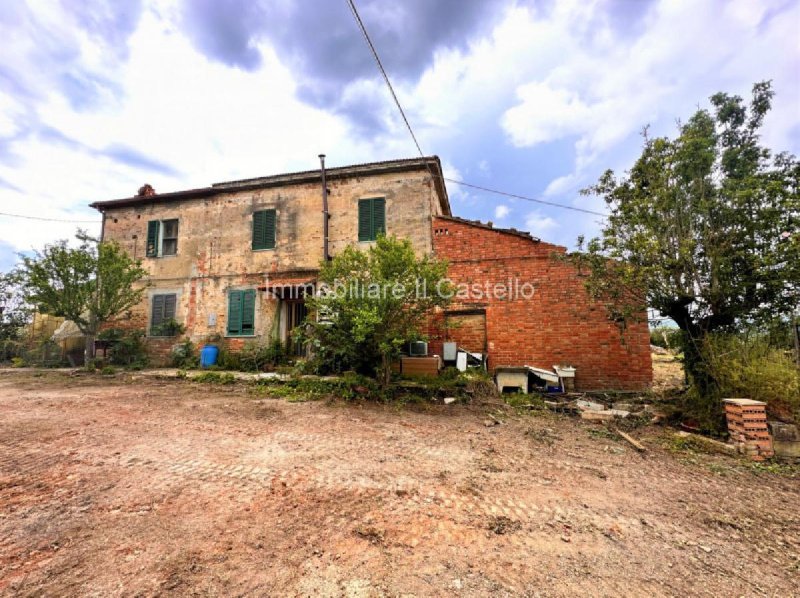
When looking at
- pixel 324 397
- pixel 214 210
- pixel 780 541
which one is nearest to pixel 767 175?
pixel 780 541

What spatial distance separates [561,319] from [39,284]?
13.5 metres

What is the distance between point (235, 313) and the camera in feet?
35.1

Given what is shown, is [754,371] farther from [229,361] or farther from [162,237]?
[162,237]

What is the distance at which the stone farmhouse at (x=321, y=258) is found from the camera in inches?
327


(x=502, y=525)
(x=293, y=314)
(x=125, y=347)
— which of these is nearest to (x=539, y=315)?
(x=502, y=525)

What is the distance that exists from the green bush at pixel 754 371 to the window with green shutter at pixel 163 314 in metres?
13.4

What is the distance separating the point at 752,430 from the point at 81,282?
14.4 m

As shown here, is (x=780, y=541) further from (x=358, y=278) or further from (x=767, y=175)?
(x=358, y=278)

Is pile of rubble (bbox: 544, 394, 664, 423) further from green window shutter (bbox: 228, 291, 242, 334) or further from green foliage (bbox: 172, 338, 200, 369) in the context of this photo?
green foliage (bbox: 172, 338, 200, 369)

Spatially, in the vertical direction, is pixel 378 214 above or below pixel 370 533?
above

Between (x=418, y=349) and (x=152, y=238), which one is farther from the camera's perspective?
(x=152, y=238)

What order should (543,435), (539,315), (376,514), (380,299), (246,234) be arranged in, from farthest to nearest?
1. (246,234)
2. (539,315)
3. (380,299)
4. (543,435)
5. (376,514)

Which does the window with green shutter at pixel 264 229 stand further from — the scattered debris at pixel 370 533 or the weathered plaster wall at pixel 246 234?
the scattered debris at pixel 370 533

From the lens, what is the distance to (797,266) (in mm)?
4645
